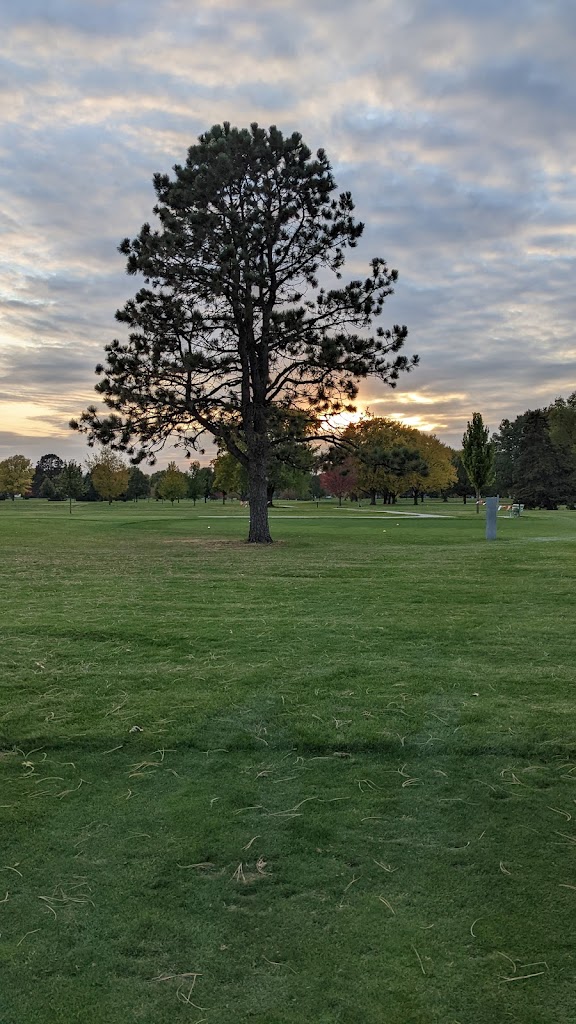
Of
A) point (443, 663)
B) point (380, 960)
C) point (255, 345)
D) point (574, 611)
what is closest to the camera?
point (380, 960)

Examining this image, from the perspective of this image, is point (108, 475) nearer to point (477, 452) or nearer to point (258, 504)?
point (477, 452)

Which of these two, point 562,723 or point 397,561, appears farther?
point 397,561

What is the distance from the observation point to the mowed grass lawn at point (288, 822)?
8.79 ft

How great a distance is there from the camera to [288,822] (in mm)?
3930

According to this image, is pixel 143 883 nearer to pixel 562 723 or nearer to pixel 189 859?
pixel 189 859

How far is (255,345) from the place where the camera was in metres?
25.3

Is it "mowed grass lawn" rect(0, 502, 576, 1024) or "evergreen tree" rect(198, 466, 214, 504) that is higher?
"evergreen tree" rect(198, 466, 214, 504)

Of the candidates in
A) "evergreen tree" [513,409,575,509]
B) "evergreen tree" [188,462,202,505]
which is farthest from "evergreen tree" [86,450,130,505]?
"evergreen tree" [513,409,575,509]

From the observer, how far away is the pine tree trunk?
25880 mm

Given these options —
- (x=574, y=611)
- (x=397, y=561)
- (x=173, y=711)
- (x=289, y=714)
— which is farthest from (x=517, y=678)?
(x=397, y=561)

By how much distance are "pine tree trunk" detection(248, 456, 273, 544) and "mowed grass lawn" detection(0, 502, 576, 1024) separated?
54.2 ft

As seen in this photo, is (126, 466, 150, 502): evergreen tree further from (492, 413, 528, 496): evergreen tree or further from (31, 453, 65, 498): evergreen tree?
(492, 413, 528, 496): evergreen tree

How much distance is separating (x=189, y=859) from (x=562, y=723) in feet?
10.9

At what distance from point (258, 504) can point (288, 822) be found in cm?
2249
